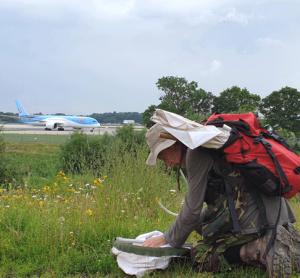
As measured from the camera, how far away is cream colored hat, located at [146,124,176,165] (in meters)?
2.70

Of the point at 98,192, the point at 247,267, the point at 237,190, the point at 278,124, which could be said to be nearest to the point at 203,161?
the point at 237,190

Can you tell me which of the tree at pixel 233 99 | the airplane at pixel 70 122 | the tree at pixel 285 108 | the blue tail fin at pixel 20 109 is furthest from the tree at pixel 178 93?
the blue tail fin at pixel 20 109

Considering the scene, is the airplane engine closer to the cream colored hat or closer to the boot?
the cream colored hat

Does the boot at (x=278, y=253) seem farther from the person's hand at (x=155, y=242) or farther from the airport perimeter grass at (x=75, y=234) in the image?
the person's hand at (x=155, y=242)

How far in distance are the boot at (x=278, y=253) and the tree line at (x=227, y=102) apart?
34.2 m

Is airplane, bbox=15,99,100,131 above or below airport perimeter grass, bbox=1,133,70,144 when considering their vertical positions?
above

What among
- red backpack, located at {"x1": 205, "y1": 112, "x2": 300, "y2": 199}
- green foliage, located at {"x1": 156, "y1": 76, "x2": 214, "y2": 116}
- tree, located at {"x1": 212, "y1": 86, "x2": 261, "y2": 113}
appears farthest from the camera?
tree, located at {"x1": 212, "y1": 86, "x2": 261, "y2": 113}

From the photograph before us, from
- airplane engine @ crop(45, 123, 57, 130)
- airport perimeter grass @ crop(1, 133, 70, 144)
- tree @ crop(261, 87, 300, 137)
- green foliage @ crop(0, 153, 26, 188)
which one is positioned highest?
tree @ crop(261, 87, 300, 137)

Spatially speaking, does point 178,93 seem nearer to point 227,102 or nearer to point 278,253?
point 227,102

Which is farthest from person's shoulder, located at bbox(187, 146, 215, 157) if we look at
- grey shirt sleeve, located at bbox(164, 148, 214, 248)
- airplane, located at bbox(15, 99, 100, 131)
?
airplane, located at bbox(15, 99, 100, 131)

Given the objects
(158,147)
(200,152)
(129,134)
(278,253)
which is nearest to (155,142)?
(158,147)

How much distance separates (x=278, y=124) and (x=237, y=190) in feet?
143

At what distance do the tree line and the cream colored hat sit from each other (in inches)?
1341

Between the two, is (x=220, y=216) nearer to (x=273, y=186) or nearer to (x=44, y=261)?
(x=273, y=186)
